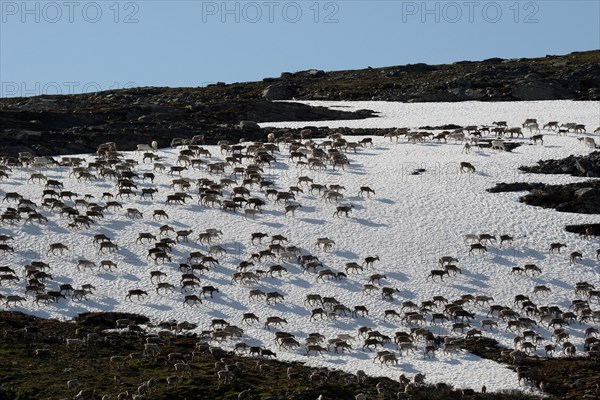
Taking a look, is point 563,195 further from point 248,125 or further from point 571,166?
point 248,125

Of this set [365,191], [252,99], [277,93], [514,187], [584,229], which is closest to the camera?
[584,229]

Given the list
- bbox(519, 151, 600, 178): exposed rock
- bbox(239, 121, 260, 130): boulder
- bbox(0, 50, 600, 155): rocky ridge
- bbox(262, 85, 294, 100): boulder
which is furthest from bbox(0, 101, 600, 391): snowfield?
bbox(262, 85, 294, 100): boulder

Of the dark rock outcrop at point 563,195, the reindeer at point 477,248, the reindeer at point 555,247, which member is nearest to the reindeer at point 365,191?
the dark rock outcrop at point 563,195

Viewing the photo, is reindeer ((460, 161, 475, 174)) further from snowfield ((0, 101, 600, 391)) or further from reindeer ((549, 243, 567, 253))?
reindeer ((549, 243, 567, 253))

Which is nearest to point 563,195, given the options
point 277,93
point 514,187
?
→ point 514,187

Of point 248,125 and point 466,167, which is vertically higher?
point 248,125

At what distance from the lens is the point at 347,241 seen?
4828 cm

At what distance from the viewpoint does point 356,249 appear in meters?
47.3

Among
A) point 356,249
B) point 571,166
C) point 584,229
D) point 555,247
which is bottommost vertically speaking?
point 555,247

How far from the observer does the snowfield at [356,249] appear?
3903 centimetres

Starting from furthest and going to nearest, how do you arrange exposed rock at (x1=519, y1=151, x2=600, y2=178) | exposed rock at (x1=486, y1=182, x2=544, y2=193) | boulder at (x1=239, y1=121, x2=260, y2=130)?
1. boulder at (x1=239, y1=121, x2=260, y2=130)
2. exposed rock at (x1=519, y1=151, x2=600, y2=178)
3. exposed rock at (x1=486, y1=182, x2=544, y2=193)

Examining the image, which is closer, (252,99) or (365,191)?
(365,191)

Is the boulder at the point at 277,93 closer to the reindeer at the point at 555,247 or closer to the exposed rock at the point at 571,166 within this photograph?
the exposed rock at the point at 571,166

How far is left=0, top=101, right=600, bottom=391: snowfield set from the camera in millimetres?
39031
